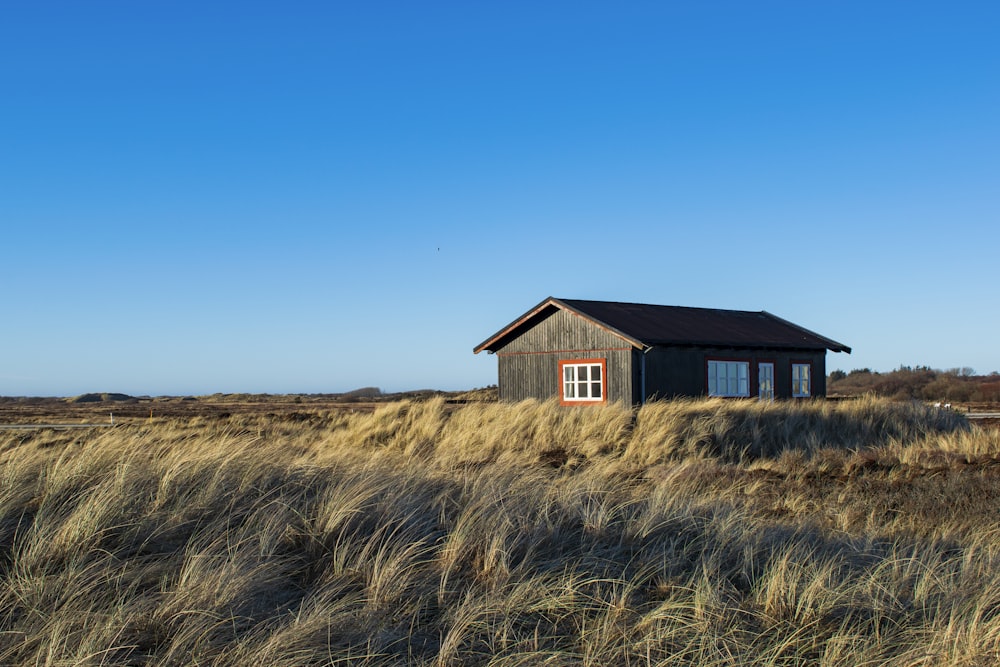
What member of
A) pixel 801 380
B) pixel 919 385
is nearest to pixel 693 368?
pixel 801 380

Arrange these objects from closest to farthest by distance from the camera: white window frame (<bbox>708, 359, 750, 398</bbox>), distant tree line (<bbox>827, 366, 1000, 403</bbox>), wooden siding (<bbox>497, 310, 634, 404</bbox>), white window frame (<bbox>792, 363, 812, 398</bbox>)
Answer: wooden siding (<bbox>497, 310, 634, 404</bbox>), white window frame (<bbox>708, 359, 750, 398</bbox>), white window frame (<bbox>792, 363, 812, 398</bbox>), distant tree line (<bbox>827, 366, 1000, 403</bbox>)

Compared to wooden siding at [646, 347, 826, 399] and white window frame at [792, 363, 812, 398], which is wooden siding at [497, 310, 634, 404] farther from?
white window frame at [792, 363, 812, 398]

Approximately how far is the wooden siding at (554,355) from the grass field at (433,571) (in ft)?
51.3

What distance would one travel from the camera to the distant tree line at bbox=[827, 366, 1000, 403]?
5038 cm

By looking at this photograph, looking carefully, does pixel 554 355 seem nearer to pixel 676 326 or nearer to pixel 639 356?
pixel 639 356

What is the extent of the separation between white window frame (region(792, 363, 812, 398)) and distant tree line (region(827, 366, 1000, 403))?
33.6ft

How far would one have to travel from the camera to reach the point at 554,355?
85.5ft

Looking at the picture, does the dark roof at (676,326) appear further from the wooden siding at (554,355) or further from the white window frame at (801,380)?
the white window frame at (801,380)

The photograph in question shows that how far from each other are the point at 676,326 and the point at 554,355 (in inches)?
165

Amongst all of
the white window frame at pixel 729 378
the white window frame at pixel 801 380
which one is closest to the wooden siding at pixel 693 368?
the white window frame at pixel 729 378

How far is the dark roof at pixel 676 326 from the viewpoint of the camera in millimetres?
24672

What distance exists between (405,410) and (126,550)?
16.6 metres

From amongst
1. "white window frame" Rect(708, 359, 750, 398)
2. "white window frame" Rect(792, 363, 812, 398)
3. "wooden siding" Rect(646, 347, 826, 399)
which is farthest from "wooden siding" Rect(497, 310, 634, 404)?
"white window frame" Rect(792, 363, 812, 398)

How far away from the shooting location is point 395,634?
14.3 ft
